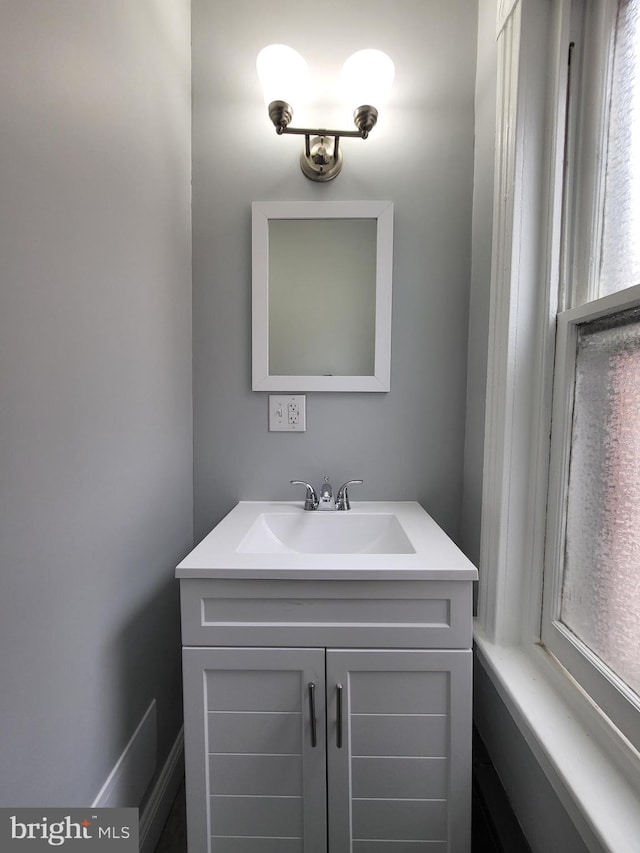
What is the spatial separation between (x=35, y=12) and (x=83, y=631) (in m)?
0.98

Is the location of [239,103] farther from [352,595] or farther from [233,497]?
[352,595]

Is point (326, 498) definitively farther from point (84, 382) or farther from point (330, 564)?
point (84, 382)

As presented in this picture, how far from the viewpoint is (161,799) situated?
96 cm

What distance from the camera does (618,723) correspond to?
0.58 meters

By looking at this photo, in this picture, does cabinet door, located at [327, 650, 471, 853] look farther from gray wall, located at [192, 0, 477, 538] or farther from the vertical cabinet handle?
gray wall, located at [192, 0, 477, 538]

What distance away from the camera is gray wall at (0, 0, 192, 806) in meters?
0.53

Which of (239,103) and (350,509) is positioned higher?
(239,103)

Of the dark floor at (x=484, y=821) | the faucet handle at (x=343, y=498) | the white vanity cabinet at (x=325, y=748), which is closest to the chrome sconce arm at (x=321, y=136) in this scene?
the faucet handle at (x=343, y=498)

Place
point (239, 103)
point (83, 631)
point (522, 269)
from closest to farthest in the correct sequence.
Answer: point (83, 631) < point (522, 269) < point (239, 103)

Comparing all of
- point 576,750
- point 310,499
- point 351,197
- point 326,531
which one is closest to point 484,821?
point 576,750

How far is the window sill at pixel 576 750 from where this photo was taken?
0.51 metres

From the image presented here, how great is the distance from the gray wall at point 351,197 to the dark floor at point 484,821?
61 centimetres

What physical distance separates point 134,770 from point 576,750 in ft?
→ 2.88

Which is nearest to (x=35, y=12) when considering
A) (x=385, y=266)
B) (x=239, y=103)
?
(x=239, y=103)
